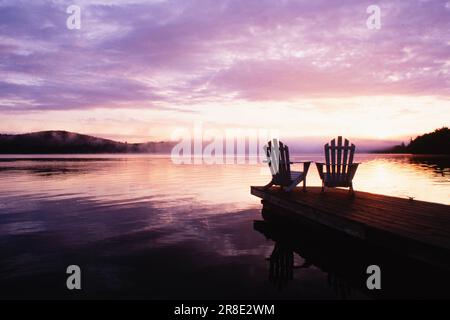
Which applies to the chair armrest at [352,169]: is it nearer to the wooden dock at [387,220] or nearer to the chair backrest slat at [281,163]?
the wooden dock at [387,220]

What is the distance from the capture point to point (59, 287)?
203 inches

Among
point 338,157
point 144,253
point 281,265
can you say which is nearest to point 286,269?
point 281,265

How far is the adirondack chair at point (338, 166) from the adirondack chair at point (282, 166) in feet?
1.94

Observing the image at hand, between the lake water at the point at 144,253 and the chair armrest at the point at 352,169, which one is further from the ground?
the chair armrest at the point at 352,169

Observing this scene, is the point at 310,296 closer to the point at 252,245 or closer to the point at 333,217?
the point at 333,217

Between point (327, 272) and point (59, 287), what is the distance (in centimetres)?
434

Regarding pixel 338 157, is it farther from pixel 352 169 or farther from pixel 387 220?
pixel 387 220

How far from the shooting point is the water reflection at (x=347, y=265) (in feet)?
16.7

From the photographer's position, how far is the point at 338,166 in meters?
9.52

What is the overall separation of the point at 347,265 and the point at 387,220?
1.10 meters

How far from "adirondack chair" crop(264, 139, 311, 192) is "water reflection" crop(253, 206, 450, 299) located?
1.53 m

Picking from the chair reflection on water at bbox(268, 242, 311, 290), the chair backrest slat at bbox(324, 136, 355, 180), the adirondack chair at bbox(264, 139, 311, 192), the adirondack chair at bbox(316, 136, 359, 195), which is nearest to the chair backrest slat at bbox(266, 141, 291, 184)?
the adirondack chair at bbox(264, 139, 311, 192)

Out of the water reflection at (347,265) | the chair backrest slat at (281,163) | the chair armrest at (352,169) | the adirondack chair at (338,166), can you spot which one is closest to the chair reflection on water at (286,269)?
the water reflection at (347,265)
